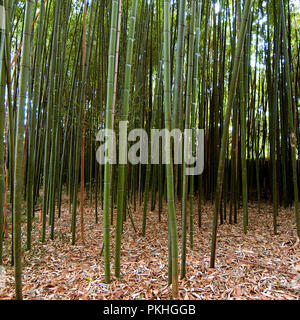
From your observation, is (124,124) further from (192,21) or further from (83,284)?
(83,284)

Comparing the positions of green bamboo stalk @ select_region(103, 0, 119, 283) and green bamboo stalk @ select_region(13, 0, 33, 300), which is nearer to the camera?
green bamboo stalk @ select_region(13, 0, 33, 300)

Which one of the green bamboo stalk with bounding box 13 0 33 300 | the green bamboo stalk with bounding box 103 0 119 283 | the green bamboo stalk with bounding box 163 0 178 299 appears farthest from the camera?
the green bamboo stalk with bounding box 103 0 119 283

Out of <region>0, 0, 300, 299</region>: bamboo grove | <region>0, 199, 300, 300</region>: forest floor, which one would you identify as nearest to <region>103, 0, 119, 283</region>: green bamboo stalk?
<region>0, 0, 300, 299</region>: bamboo grove

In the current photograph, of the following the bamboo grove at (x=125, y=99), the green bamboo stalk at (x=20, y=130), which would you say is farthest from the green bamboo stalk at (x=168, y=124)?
the green bamboo stalk at (x=20, y=130)

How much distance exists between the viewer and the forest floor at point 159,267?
1285 millimetres

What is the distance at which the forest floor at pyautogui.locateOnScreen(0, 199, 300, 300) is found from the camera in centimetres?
129

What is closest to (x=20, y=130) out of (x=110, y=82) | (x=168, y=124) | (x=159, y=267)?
(x=110, y=82)

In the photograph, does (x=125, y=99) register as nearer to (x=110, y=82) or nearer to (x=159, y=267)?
(x=110, y=82)

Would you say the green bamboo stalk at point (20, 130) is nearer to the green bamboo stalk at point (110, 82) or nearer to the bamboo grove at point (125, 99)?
the bamboo grove at point (125, 99)

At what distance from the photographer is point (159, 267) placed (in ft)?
5.21

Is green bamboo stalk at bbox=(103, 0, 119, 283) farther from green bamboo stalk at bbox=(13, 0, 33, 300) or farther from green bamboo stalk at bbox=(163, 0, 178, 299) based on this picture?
green bamboo stalk at bbox=(13, 0, 33, 300)
